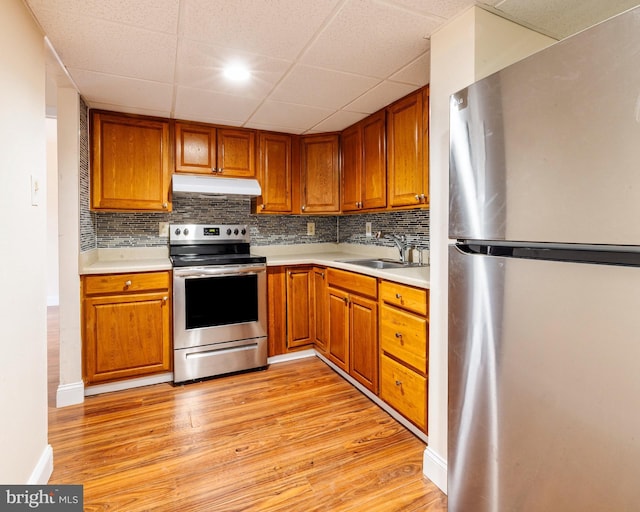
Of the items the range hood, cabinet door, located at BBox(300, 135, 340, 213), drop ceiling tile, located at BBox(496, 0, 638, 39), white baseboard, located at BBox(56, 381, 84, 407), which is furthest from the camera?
cabinet door, located at BBox(300, 135, 340, 213)

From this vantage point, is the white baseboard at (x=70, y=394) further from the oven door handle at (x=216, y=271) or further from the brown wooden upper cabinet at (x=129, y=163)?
the brown wooden upper cabinet at (x=129, y=163)

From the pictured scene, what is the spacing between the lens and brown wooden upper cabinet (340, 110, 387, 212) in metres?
2.70

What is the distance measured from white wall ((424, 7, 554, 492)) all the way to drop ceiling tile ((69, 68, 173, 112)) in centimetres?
162

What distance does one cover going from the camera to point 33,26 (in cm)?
152

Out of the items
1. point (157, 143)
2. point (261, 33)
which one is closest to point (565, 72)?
point (261, 33)

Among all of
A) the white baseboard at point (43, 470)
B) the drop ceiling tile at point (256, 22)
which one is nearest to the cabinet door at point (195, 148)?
the drop ceiling tile at point (256, 22)

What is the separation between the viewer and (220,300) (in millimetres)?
2828

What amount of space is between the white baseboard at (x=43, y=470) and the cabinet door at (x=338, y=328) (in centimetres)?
176

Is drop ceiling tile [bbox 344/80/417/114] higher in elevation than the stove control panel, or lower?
higher

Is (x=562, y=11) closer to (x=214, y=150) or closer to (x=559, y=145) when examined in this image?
(x=559, y=145)

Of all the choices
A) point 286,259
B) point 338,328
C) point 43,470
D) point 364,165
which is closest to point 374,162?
point 364,165

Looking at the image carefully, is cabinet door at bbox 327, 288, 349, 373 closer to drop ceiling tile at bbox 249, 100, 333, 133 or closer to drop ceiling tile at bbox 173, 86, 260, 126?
drop ceiling tile at bbox 249, 100, 333, 133

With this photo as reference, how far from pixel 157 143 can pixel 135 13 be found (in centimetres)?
146

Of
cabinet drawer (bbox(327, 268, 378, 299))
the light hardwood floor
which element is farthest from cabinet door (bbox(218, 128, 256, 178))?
the light hardwood floor
